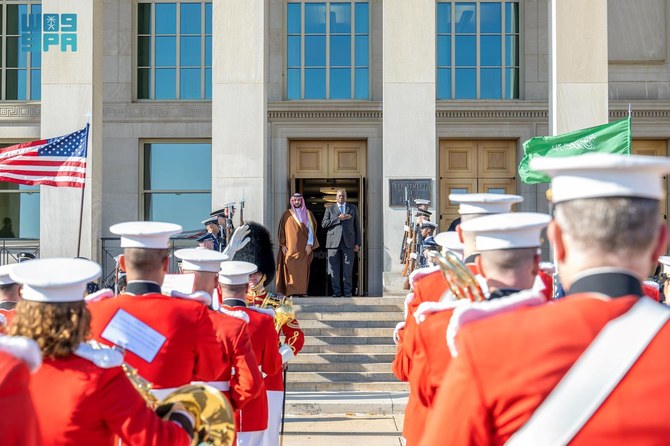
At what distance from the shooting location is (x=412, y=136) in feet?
52.3

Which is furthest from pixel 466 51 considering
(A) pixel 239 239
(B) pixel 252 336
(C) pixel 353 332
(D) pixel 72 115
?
(B) pixel 252 336

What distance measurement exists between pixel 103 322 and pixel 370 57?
639 inches

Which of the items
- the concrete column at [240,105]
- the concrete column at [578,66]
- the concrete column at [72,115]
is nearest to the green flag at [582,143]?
the concrete column at [578,66]

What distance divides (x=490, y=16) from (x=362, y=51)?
2852mm

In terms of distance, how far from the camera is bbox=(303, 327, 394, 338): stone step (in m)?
14.4

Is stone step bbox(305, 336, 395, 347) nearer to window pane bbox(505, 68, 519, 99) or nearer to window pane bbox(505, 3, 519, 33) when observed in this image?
window pane bbox(505, 68, 519, 99)

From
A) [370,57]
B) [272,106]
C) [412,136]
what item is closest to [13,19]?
[272,106]

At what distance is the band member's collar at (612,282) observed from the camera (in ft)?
7.24

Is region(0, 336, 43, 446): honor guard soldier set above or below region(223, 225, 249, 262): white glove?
below

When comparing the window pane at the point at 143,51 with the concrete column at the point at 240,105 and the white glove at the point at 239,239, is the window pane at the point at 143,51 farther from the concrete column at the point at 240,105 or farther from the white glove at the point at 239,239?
the white glove at the point at 239,239

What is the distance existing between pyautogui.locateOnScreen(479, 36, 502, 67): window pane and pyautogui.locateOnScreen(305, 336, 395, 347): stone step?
26.7 feet

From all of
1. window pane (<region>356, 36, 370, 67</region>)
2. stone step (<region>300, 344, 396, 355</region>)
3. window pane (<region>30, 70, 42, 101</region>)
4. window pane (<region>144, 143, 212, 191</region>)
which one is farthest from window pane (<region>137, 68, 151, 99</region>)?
stone step (<region>300, 344, 396, 355</region>)

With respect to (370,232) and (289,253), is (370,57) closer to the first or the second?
(370,232)

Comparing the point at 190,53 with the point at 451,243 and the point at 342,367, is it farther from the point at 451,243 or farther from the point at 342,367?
the point at 451,243
